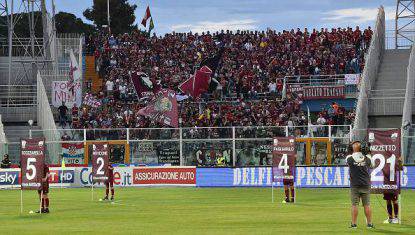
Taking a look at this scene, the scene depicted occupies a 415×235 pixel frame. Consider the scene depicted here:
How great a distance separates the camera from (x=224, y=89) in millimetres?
68625

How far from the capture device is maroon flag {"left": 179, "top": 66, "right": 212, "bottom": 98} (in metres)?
64.4

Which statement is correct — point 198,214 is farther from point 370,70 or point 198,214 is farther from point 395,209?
point 370,70

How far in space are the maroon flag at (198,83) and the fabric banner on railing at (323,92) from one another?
24.3 ft

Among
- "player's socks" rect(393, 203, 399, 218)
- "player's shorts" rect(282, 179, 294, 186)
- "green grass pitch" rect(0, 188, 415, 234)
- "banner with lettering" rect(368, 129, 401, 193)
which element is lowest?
"green grass pitch" rect(0, 188, 415, 234)

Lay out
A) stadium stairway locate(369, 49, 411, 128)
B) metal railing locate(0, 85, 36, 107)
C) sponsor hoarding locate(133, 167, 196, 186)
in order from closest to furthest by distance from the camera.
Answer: sponsor hoarding locate(133, 167, 196, 186) < stadium stairway locate(369, 49, 411, 128) < metal railing locate(0, 85, 36, 107)

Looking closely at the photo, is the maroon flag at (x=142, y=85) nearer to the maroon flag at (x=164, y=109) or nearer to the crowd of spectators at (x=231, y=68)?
the crowd of spectators at (x=231, y=68)

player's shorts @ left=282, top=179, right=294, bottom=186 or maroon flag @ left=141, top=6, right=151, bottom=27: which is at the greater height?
maroon flag @ left=141, top=6, right=151, bottom=27

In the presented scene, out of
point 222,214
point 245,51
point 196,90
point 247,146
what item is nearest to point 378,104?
point 247,146

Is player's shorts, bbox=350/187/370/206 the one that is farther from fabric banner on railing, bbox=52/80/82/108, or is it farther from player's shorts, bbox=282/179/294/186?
fabric banner on railing, bbox=52/80/82/108

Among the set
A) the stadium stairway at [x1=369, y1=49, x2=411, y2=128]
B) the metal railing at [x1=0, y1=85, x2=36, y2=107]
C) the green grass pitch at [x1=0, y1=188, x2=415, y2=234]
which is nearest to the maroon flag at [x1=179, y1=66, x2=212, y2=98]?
the metal railing at [x1=0, y1=85, x2=36, y2=107]

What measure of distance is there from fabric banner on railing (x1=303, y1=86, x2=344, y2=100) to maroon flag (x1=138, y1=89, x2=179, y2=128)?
46.2ft

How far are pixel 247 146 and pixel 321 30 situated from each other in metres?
21.4

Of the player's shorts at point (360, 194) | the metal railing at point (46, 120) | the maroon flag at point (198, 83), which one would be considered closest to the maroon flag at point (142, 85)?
the maroon flag at point (198, 83)

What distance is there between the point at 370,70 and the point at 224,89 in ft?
41.8
